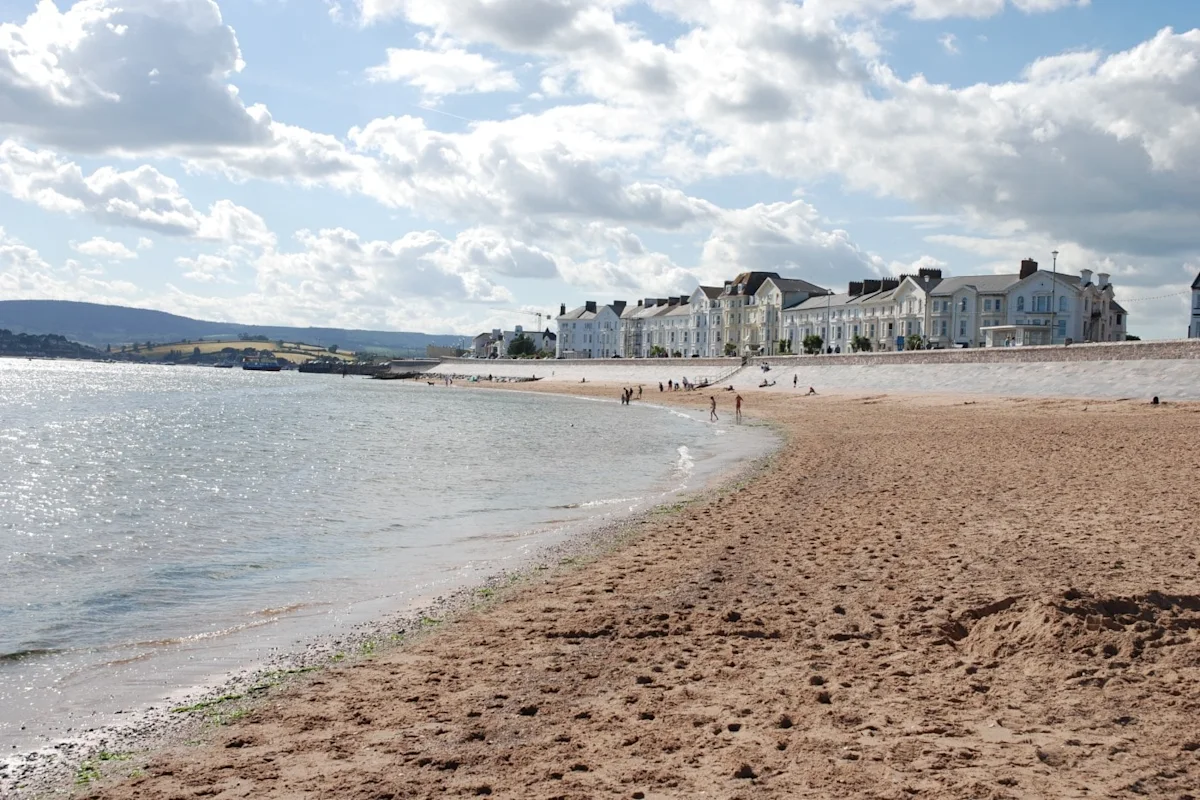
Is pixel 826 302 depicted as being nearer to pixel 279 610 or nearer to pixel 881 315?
pixel 881 315

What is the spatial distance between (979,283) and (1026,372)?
45.4 metres

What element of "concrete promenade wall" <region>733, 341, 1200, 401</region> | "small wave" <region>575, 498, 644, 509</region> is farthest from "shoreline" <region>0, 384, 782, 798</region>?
"concrete promenade wall" <region>733, 341, 1200, 401</region>

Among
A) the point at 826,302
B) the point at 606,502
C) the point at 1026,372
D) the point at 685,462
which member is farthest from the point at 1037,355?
the point at 826,302

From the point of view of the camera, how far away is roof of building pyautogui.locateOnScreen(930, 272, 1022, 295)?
315 feet

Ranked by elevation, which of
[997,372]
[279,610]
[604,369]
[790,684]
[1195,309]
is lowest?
[279,610]

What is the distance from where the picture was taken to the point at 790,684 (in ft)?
23.2

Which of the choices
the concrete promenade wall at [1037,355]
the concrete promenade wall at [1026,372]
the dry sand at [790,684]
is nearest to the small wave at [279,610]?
the dry sand at [790,684]

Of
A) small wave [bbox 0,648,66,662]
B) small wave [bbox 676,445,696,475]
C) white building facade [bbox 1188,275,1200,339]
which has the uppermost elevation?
white building facade [bbox 1188,275,1200,339]

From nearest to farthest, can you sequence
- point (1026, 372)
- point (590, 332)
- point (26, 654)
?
1. point (26, 654)
2. point (1026, 372)
3. point (590, 332)

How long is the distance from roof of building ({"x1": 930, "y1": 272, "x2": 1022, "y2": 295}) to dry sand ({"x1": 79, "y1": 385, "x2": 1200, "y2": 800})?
89.2m

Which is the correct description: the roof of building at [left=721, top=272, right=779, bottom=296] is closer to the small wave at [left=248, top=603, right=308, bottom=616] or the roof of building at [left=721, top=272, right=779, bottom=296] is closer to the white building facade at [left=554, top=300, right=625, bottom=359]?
the white building facade at [left=554, top=300, right=625, bottom=359]

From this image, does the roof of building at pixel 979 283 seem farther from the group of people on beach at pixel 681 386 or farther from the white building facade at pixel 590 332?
the white building facade at pixel 590 332

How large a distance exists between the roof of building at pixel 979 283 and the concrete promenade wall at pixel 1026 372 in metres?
26.2

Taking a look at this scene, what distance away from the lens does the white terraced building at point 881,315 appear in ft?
307
